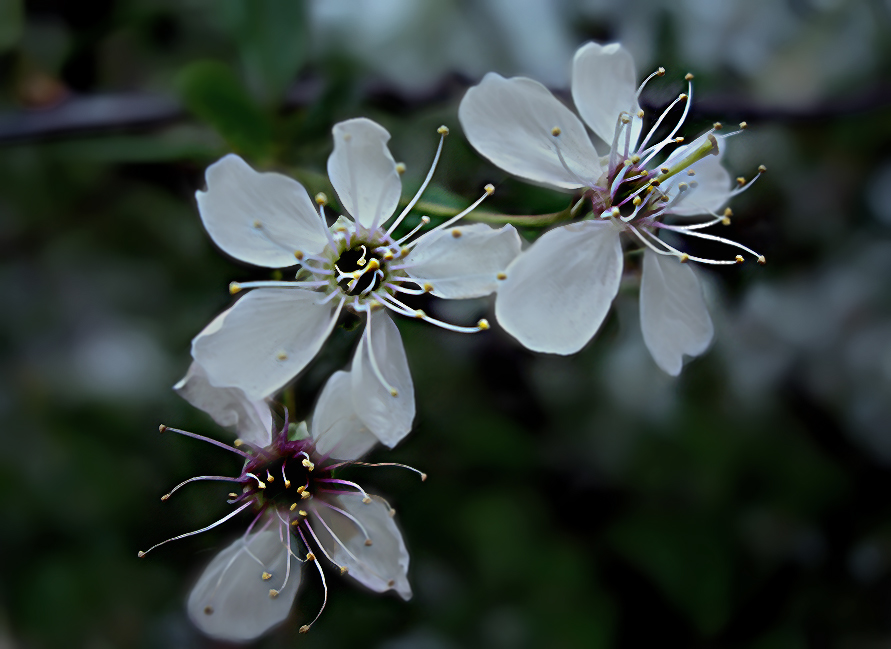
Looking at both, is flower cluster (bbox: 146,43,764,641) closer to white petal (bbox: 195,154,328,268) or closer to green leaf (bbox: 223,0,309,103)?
white petal (bbox: 195,154,328,268)

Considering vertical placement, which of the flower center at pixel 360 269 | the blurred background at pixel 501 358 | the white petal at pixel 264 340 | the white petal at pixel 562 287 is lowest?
the blurred background at pixel 501 358

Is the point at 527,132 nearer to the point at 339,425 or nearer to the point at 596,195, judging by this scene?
the point at 596,195

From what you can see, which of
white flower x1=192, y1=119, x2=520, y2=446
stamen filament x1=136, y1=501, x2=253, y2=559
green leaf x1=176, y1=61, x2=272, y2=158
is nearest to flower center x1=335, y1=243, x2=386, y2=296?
white flower x1=192, y1=119, x2=520, y2=446

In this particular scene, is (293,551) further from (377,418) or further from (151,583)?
(151,583)

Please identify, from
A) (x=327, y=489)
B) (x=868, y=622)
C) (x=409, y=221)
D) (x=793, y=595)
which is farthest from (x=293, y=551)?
(x=868, y=622)

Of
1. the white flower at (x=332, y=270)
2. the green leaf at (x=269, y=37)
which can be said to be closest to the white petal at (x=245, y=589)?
the white flower at (x=332, y=270)

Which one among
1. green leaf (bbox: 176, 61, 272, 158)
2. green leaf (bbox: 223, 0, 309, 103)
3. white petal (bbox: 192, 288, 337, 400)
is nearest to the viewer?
white petal (bbox: 192, 288, 337, 400)

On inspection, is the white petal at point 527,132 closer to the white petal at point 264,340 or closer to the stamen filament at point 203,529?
the white petal at point 264,340
